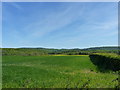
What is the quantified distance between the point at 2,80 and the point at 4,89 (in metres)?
4.89

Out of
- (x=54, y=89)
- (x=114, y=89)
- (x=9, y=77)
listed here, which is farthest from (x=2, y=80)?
(x=114, y=89)

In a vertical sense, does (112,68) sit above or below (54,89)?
below

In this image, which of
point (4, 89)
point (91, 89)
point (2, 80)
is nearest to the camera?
point (91, 89)

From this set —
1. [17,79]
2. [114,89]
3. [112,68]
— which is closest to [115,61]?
[112,68]

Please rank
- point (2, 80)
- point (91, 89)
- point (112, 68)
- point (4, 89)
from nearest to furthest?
point (91, 89), point (4, 89), point (2, 80), point (112, 68)

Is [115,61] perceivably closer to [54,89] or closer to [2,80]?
[2,80]

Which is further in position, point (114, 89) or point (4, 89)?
point (4, 89)

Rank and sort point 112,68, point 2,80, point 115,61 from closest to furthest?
point 2,80, point 115,61, point 112,68

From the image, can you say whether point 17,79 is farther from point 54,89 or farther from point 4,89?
point 54,89

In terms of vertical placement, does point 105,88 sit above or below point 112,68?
above

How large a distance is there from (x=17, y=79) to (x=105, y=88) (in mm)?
7931

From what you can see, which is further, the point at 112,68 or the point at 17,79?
the point at 112,68

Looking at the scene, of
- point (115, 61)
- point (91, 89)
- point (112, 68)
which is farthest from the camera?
point (112, 68)

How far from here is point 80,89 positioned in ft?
21.4
